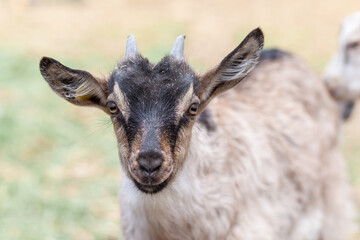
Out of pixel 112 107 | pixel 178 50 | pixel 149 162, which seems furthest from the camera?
pixel 178 50

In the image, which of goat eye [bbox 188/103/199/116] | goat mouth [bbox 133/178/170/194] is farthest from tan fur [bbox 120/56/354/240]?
goat eye [bbox 188/103/199/116]

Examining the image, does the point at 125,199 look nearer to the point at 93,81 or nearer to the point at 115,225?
the point at 93,81

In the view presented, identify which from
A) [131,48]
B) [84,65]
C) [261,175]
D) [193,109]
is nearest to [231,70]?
[193,109]

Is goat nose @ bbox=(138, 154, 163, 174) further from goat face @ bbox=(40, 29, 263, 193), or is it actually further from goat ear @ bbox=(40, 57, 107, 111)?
goat ear @ bbox=(40, 57, 107, 111)

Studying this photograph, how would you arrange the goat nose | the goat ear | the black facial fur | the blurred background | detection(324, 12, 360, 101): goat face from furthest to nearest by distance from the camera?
the blurred background → detection(324, 12, 360, 101): goat face → the goat ear → the black facial fur → the goat nose

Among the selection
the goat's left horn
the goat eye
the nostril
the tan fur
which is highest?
the goat's left horn

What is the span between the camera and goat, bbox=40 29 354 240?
144 inches

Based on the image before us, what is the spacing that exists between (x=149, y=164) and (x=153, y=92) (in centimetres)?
50

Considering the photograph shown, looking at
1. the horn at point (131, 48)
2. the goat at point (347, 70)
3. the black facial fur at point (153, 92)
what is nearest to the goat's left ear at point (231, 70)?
the black facial fur at point (153, 92)

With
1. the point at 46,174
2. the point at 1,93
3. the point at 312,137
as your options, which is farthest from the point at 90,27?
the point at 312,137

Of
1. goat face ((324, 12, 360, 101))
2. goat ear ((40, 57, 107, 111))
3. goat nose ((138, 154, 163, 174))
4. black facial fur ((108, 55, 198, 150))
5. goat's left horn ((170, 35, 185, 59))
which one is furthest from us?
goat face ((324, 12, 360, 101))

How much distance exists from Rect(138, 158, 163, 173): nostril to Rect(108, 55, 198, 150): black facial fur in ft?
0.59

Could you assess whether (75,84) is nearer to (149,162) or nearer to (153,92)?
(153,92)

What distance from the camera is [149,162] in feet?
11.3
